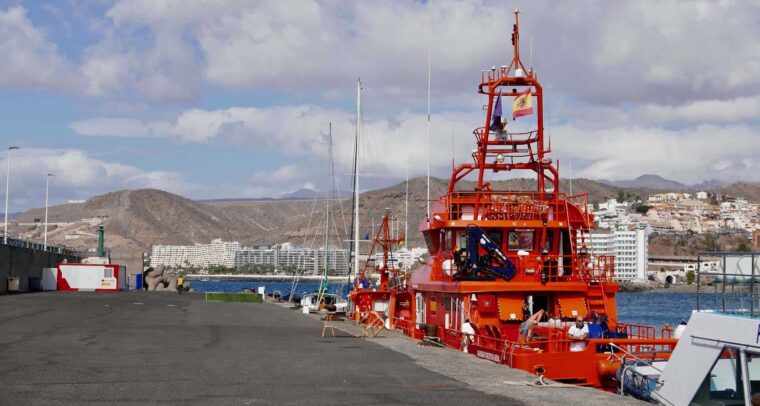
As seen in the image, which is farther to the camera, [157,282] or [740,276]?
[157,282]

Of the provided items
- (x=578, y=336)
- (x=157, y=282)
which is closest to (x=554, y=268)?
(x=578, y=336)

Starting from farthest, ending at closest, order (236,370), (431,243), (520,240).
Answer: (431,243)
(520,240)
(236,370)

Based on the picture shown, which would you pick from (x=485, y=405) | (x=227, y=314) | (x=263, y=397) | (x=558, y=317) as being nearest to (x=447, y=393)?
(x=485, y=405)

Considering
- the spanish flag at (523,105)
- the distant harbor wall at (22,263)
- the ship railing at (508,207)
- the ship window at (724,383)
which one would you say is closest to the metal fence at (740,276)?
the ship window at (724,383)

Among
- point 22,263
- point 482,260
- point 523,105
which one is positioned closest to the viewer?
A: point 482,260

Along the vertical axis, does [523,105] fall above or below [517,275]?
above

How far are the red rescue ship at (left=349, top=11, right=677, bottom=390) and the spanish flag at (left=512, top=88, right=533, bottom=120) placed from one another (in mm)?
37

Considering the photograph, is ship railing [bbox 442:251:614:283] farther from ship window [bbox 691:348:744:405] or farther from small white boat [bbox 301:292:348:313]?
small white boat [bbox 301:292:348:313]

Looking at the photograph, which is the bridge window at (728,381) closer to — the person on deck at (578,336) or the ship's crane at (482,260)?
the person on deck at (578,336)

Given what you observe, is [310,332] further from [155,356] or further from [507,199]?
[155,356]

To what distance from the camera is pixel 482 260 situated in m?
28.0

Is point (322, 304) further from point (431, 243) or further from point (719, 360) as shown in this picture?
point (719, 360)

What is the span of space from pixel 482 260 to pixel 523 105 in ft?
20.2

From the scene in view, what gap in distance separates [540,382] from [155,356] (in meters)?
9.11
